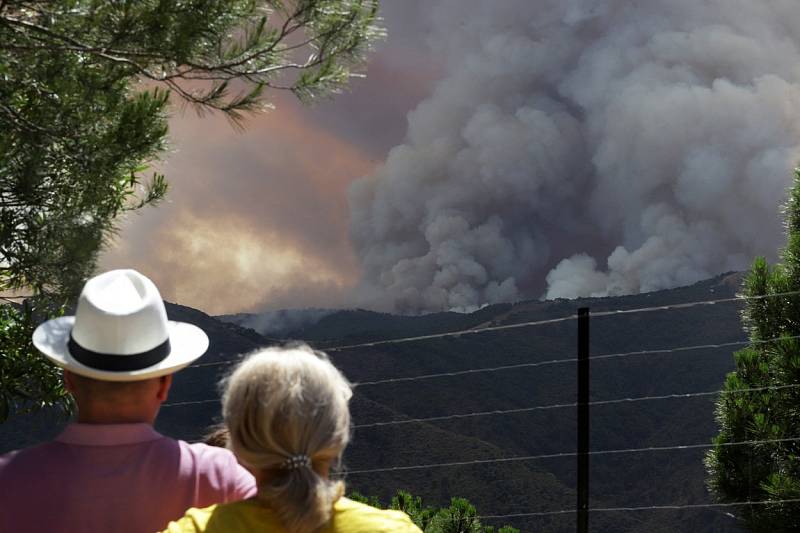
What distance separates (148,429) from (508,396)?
248 feet

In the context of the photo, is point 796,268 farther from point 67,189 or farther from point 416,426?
point 416,426

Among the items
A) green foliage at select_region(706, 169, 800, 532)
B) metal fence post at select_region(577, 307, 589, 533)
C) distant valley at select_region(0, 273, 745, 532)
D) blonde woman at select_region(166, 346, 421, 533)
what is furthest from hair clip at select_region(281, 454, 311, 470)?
distant valley at select_region(0, 273, 745, 532)

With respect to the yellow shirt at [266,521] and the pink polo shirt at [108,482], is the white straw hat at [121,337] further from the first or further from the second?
the yellow shirt at [266,521]

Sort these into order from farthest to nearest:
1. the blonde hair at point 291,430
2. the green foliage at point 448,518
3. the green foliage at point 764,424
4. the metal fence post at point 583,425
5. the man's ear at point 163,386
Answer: the green foliage at point 764,424 < the green foliage at point 448,518 < the metal fence post at point 583,425 < the man's ear at point 163,386 < the blonde hair at point 291,430

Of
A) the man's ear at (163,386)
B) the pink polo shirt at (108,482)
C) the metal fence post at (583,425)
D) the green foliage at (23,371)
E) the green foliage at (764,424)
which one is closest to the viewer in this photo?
the pink polo shirt at (108,482)

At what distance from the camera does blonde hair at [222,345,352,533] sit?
1231 millimetres

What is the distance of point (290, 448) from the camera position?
48.8 inches

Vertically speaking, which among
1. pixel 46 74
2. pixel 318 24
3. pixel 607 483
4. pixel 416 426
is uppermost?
pixel 318 24

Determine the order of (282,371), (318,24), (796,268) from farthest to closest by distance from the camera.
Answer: (796,268), (318,24), (282,371)

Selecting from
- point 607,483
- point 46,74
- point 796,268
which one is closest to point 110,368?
point 46,74

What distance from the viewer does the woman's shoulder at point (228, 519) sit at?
4.15ft

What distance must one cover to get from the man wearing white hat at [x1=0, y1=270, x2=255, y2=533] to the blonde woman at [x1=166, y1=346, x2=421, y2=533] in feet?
0.69

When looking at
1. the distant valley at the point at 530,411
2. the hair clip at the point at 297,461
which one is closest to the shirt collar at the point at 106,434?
the hair clip at the point at 297,461

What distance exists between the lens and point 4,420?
5.88 m
